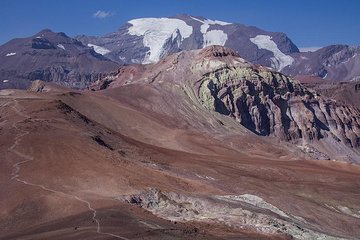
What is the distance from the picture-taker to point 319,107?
4439 inches

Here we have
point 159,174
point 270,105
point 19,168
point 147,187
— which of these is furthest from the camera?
point 270,105

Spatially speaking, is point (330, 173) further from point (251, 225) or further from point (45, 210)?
point (45, 210)

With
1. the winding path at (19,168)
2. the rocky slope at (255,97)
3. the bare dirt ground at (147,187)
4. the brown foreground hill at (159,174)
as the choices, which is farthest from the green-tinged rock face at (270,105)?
the winding path at (19,168)

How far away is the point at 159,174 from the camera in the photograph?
42531mm

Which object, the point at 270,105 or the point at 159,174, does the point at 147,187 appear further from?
the point at 270,105

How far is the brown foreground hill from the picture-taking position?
30.8 meters

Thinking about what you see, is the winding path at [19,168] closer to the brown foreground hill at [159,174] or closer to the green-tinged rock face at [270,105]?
the brown foreground hill at [159,174]

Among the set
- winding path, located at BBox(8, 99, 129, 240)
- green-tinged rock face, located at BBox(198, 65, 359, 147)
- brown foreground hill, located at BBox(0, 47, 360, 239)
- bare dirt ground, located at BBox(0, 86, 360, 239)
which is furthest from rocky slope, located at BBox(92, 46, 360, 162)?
winding path, located at BBox(8, 99, 129, 240)

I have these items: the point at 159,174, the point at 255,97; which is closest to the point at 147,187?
Answer: the point at 159,174

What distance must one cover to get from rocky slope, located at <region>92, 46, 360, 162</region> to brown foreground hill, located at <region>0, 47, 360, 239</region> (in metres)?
0.54

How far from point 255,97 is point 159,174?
2348 inches

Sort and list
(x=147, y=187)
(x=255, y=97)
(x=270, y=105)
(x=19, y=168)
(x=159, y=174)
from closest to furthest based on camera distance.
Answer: (x=147, y=187), (x=19, y=168), (x=159, y=174), (x=255, y=97), (x=270, y=105)

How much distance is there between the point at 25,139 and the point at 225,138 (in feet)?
116

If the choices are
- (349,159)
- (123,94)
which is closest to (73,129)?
(123,94)
